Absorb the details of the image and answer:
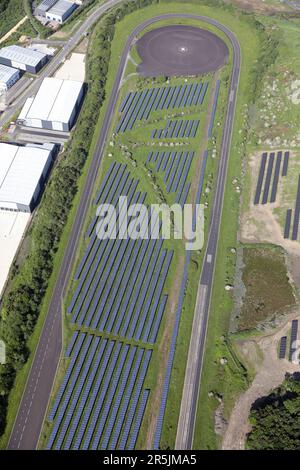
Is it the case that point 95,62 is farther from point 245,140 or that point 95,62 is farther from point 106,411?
point 106,411

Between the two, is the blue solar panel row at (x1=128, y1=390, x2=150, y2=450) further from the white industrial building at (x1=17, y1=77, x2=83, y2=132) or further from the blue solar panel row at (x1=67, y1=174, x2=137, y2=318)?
the white industrial building at (x1=17, y1=77, x2=83, y2=132)

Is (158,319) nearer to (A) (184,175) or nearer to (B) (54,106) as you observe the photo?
(A) (184,175)

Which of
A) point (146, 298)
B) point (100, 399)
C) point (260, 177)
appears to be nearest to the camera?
point (100, 399)

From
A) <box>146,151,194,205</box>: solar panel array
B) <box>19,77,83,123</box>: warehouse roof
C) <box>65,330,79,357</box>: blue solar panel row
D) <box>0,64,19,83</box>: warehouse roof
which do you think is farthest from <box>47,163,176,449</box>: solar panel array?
<box>0,64,19,83</box>: warehouse roof

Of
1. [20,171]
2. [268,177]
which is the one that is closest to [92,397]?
[20,171]

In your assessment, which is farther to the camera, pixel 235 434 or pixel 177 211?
pixel 177 211

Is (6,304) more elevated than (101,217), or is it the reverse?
(101,217)

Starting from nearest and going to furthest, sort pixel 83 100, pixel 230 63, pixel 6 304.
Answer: pixel 6 304
pixel 83 100
pixel 230 63
